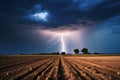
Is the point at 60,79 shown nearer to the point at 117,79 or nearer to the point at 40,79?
the point at 40,79

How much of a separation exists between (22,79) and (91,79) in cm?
534

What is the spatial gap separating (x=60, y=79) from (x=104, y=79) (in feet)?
10.9

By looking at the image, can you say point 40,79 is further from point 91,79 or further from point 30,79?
point 91,79

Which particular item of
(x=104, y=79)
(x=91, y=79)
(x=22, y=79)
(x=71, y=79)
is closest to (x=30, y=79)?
(x=22, y=79)

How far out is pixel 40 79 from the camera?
1313 cm

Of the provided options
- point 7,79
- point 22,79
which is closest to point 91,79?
point 22,79

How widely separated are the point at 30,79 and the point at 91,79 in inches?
183

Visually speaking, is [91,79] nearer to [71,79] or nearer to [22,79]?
[71,79]

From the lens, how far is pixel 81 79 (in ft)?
43.0

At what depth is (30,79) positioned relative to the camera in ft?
43.8

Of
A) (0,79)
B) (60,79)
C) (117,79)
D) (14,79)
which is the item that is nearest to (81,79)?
(60,79)

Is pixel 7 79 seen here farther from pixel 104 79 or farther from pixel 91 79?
pixel 104 79

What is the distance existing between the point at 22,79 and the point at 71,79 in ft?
12.6

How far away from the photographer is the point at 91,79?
43.0 feet
